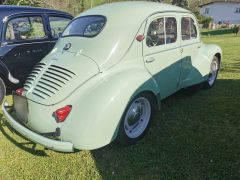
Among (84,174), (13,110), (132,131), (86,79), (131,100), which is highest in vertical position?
(86,79)

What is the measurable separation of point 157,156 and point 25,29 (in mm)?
4230

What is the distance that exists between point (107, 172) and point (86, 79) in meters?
1.28

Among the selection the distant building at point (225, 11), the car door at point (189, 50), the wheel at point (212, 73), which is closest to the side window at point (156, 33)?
the car door at point (189, 50)

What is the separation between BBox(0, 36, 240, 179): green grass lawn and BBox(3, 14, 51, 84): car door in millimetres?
1598

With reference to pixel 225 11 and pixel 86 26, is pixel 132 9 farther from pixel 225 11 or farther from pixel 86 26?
pixel 225 11

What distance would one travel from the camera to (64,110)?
340 centimetres

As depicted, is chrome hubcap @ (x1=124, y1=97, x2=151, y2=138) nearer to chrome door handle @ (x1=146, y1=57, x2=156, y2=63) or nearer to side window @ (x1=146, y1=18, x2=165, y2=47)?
chrome door handle @ (x1=146, y1=57, x2=156, y2=63)

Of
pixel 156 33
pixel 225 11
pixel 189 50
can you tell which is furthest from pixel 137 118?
pixel 225 11

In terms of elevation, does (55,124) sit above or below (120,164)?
above

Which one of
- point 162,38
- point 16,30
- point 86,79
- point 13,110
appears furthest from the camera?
point 16,30

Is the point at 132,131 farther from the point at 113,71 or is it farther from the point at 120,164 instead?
the point at 113,71

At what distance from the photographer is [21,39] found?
5.95 metres

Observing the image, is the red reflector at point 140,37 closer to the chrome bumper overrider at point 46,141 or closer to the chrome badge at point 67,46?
the chrome badge at point 67,46

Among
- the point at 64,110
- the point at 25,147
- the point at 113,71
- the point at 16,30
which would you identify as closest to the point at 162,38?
the point at 113,71
